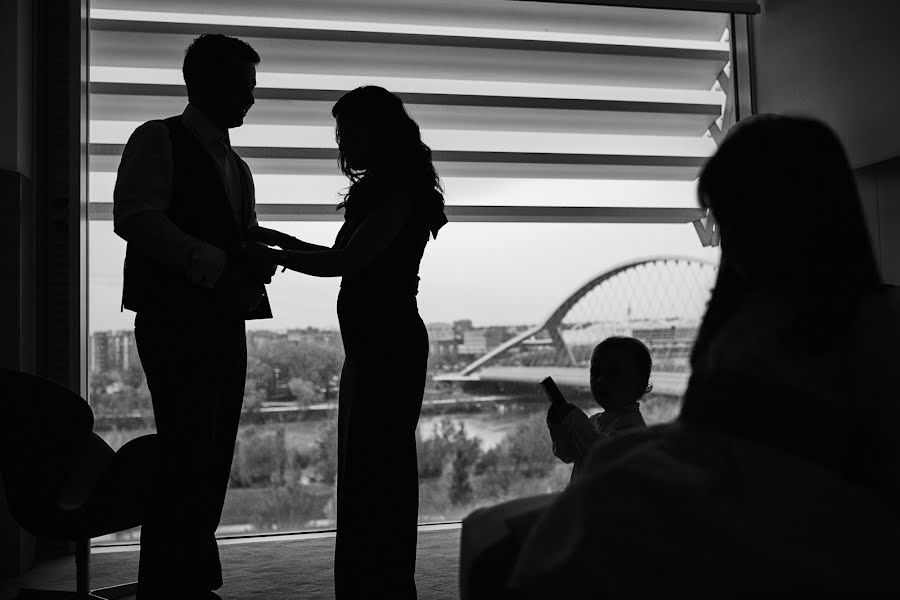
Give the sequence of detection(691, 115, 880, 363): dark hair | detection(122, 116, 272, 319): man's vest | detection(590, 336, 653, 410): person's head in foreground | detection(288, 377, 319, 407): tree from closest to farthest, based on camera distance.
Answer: detection(691, 115, 880, 363): dark hair < detection(122, 116, 272, 319): man's vest < detection(590, 336, 653, 410): person's head in foreground < detection(288, 377, 319, 407): tree

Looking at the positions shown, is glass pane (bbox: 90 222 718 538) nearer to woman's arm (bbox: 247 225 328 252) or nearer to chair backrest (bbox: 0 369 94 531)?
woman's arm (bbox: 247 225 328 252)

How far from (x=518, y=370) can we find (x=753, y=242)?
2842 mm

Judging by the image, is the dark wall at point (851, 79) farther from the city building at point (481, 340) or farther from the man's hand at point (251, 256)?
the man's hand at point (251, 256)

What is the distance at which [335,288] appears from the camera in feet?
12.3

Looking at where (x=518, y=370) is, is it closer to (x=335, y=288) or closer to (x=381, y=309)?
(x=335, y=288)

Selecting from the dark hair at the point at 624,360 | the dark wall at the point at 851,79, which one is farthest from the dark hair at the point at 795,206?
the dark wall at the point at 851,79

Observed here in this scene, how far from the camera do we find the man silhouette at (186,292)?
7.21 ft

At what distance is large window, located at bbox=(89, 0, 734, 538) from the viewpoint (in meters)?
3.58

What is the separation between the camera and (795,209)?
3.48 feet

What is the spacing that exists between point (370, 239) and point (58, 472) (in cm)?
110

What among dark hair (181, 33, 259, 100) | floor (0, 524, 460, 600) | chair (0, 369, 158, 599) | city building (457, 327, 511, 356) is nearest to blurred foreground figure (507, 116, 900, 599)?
chair (0, 369, 158, 599)

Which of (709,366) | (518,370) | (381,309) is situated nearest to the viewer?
(709,366)

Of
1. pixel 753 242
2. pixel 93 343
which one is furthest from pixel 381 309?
pixel 93 343

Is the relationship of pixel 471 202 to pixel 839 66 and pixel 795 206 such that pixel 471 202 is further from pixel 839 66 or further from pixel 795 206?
pixel 795 206
